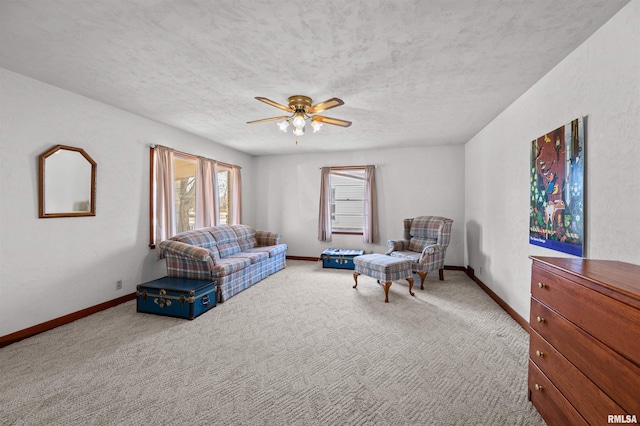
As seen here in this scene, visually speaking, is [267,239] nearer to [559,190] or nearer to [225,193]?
[225,193]

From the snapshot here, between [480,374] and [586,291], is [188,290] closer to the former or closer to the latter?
[480,374]

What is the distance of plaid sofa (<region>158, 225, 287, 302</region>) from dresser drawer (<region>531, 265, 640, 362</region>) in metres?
3.48

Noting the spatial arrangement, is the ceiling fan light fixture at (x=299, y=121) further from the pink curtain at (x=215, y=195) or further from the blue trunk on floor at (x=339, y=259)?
the blue trunk on floor at (x=339, y=259)

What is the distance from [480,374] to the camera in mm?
2131

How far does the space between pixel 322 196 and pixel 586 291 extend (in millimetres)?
5264

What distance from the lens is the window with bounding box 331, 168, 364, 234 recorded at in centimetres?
642

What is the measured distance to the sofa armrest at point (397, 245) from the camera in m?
5.04

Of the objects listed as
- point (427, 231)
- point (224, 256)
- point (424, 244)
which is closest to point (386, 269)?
point (424, 244)

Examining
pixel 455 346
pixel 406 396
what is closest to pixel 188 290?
pixel 406 396

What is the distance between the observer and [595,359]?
4.09 feet

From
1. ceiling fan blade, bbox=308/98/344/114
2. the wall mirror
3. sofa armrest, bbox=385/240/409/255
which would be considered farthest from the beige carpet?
ceiling fan blade, bbox=308/98/344/114

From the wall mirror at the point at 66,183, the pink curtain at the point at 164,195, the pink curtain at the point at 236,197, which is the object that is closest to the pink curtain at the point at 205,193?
the pink curtain at the point at 164,195

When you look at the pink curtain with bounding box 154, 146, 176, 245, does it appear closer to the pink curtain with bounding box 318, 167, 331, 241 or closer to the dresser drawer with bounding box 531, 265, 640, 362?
the pink curtain with bounding box 318, 167, 331, 241

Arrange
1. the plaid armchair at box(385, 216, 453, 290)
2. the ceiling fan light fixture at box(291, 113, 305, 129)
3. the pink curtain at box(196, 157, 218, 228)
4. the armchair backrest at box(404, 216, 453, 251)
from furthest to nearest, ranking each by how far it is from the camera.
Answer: the pink curtain at box(196, 157, 218, 228)
the armchair backrest at box(404, 216, 453, 251)
the plaid armchair at box(385, 216, 453, 290)
the ceiling fan light fixture at box(291, 113, 305, 129)
